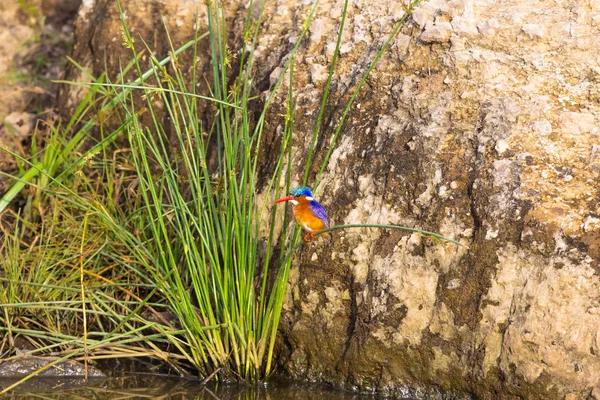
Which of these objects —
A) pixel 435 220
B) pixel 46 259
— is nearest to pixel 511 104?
pixel 435 220

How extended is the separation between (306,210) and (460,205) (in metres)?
0.67

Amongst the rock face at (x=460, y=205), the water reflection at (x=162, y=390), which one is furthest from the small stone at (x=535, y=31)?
the water reflection at (x=162, y=390)

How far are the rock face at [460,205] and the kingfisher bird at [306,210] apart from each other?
1.07 feet

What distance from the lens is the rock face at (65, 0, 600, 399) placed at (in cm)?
312

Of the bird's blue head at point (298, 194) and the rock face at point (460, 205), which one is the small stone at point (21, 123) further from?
the bird's blue head at point (298, 194)

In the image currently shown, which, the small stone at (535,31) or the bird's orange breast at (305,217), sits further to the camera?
the small stone at (535,31)

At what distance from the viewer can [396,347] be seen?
11.1 ft

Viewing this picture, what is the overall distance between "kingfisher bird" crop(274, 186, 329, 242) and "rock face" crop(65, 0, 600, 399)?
32cm

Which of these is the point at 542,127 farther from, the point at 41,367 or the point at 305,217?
the point at 41,367

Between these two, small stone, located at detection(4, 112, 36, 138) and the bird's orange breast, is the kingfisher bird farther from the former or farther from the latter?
small stone, located at detection(4, 112, 36, 138)

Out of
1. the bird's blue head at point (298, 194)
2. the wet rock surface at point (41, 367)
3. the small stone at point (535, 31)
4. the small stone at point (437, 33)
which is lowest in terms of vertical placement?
the wet rock surface at point (41, 367)

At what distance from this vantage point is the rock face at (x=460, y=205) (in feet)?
10.2

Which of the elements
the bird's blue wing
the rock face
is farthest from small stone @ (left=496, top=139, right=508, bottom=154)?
the bird's blue wing

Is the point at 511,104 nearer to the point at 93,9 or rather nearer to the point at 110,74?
the point at 110,74
